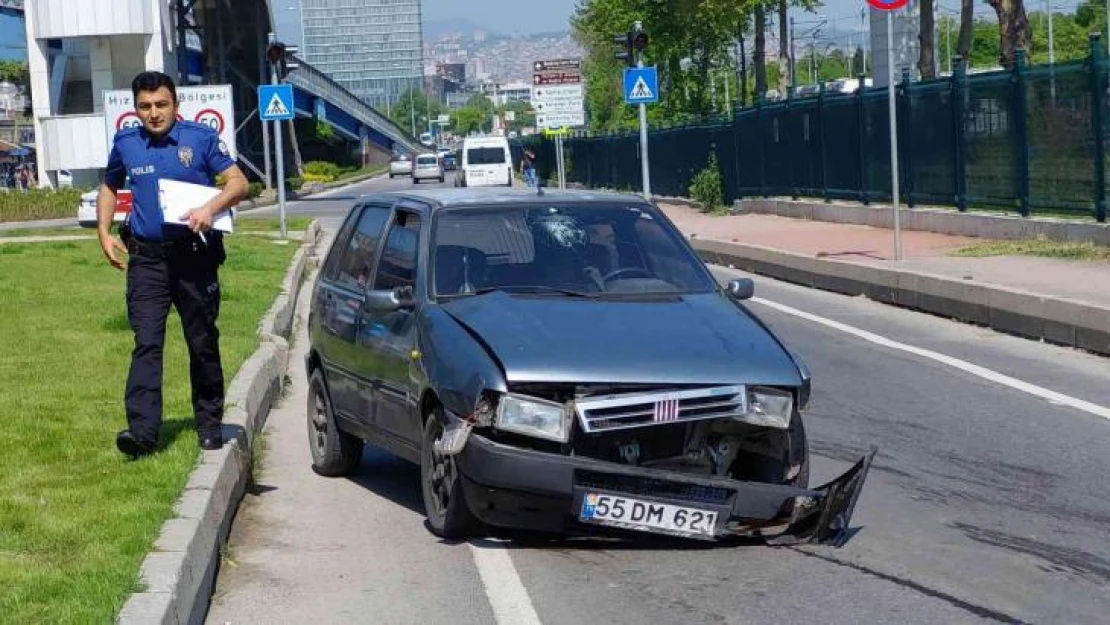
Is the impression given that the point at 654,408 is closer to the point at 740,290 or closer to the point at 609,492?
the point at 609,492

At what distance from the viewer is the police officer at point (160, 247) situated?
328 inches

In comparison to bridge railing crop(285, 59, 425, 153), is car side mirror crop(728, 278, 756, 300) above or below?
below

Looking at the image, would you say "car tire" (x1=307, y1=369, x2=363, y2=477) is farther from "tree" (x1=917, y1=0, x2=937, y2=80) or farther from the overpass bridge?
the overpass bridge

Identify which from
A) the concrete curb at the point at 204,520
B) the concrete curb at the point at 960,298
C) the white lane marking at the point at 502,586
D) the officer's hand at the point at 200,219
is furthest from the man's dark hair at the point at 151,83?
the concrete curb at the point at 960,298

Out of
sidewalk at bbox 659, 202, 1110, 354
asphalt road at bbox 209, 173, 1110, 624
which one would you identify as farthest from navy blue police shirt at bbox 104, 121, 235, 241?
sidewalk at bbox 659, 202, 1110, 354

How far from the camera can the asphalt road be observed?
6.49 m

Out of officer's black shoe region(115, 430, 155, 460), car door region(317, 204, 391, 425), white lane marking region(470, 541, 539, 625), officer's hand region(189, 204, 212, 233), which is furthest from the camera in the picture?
car door region(317, 204, 391, 425)

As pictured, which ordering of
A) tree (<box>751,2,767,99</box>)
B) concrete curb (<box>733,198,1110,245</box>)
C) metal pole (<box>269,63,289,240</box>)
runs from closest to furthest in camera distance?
concrete curb (<box>733,198,1110,245</box>)
metal pole (<box>269,63,289,240</box>)
tree (<box>751,2,767,99</box>)

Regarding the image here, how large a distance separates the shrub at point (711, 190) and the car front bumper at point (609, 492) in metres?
32.4

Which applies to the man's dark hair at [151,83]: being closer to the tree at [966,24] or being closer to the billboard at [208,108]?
the billboard at [208,108]

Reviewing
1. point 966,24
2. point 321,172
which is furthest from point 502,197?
point 321,172

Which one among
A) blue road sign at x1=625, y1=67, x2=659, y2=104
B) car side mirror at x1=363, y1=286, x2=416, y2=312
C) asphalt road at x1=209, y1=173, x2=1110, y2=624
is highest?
blue road sign at x1=625, y1=67, x2=659, y2=104

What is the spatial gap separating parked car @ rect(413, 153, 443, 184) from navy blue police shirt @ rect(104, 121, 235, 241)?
74.1 m

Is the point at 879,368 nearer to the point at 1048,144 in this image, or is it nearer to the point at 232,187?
the point at 232,187
